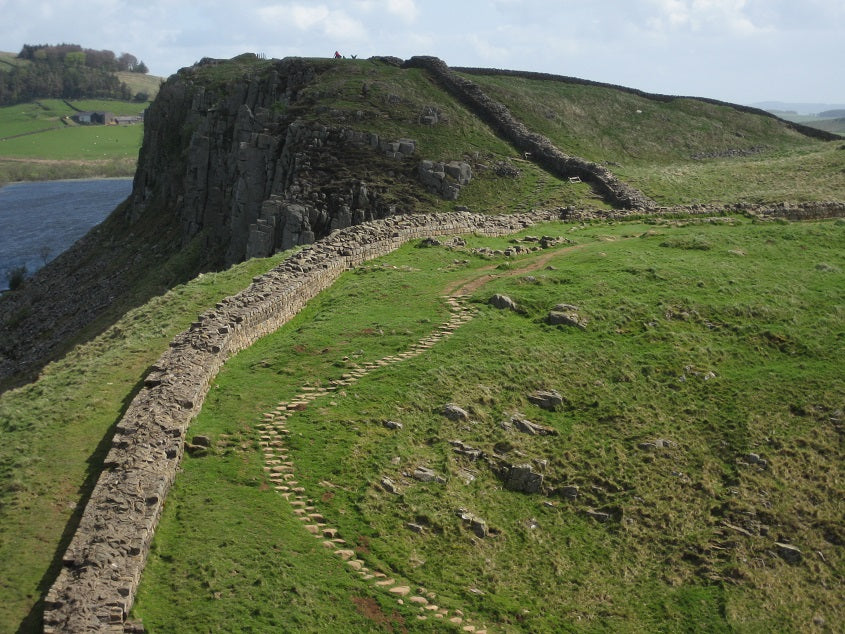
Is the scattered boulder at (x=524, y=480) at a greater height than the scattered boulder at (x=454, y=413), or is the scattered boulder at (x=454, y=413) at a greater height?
the scattered boulder at (x=454, y=413)

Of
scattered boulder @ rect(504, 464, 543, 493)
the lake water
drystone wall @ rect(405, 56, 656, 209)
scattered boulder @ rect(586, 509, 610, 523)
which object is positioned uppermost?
drystone wall @ rect(405, 56, 656, 209)

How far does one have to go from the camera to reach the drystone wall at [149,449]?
12336 mm

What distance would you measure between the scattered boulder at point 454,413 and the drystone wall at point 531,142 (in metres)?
30.7

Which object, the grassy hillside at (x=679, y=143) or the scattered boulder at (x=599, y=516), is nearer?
the scattered boulder at (x=599, y=516)

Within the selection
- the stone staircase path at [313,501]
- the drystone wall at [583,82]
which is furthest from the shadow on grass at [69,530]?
the drystone wall at [583,82]

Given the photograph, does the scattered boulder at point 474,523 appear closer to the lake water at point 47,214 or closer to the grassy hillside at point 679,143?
the grassy hillside at point 679,143

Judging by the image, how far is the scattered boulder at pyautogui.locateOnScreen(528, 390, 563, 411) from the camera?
2070cm

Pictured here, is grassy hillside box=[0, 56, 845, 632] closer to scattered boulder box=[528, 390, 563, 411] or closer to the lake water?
scattered boulder box=[528, 390, 563, 411]

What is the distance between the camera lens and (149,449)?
628 inches

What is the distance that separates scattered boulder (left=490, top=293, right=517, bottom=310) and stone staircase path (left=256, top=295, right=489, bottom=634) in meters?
3.61

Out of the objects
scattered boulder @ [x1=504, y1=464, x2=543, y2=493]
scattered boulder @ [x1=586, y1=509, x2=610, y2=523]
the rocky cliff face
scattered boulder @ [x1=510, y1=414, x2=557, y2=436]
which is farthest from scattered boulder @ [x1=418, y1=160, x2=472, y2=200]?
scattered boulder @ [x1=586, y1=509, x2=610, y2=523]

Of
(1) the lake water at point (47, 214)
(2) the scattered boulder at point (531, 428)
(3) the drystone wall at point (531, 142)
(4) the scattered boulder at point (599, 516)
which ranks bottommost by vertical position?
(1) the lake water at point (47, 214)

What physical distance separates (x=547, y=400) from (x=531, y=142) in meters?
41.2

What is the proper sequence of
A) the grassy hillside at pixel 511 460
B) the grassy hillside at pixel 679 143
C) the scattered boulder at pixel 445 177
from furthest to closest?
the grassy hillside at pixel 679 143 < the scattered boulder at pixel 445 177 < the grassy hillside at pixel 511 460
